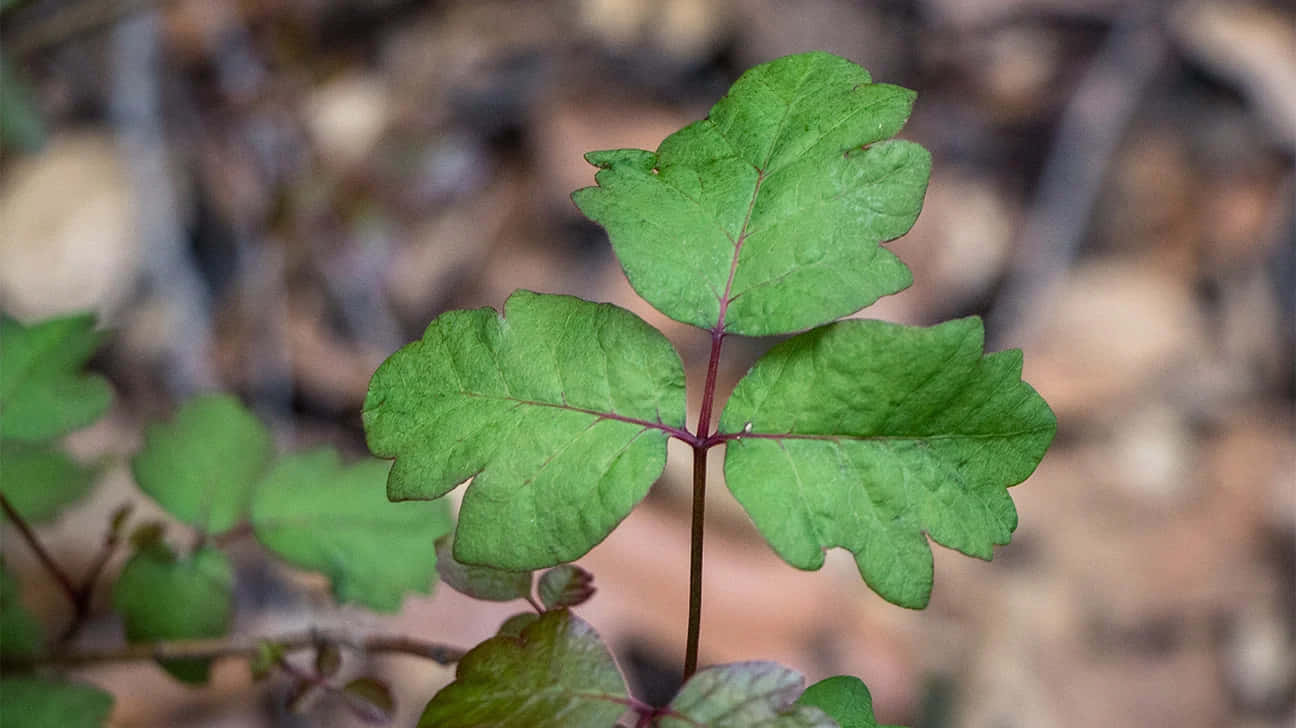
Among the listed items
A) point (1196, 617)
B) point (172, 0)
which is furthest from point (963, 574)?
point (172, 0)

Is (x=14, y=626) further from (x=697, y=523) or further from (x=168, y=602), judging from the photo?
(x=697, y=523)

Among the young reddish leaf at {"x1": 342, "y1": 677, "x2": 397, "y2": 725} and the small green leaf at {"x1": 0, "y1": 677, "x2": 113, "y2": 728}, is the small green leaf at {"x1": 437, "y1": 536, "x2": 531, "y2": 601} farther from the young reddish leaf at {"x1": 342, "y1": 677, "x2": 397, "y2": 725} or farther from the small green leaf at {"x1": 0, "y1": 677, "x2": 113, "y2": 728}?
the small green leaf at {"x1": 0, "y1": 677, "x2": 113, "y2": 728}

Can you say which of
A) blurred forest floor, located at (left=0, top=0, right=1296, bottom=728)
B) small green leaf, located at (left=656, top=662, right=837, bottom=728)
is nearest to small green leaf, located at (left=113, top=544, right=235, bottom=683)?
small green leaf, located at (left=656, top=662, right=837, bottom=728)

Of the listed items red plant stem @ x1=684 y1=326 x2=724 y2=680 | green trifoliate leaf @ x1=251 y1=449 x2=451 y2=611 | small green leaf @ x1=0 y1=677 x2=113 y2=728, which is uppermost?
red plant stem @ x1=684 y1=326 x2=724 y2=680

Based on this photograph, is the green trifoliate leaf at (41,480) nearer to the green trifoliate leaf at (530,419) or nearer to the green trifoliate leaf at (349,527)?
the green trifoliate leaf at (349,527)

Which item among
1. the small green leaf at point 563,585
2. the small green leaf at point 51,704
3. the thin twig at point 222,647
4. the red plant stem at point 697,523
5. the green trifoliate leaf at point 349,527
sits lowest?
the small green leaf at point 51,704

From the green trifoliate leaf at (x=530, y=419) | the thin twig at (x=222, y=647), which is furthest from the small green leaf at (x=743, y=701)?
the thin twig at (x=222, y=647)
